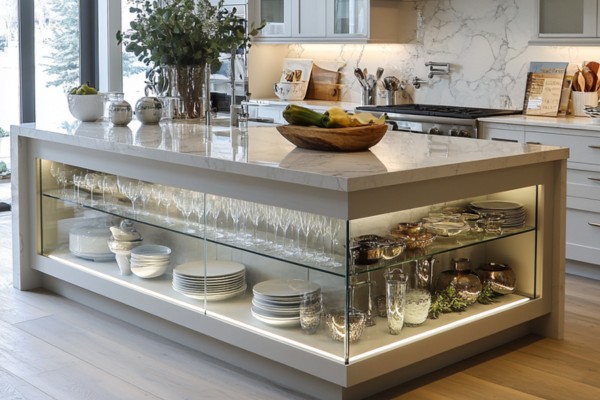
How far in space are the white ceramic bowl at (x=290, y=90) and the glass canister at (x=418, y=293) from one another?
3.93 metres

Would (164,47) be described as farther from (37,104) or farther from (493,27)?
(37,104)

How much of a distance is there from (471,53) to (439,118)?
766 millimetres

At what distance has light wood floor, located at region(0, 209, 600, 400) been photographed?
3459mm

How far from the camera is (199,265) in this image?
3.84 metres

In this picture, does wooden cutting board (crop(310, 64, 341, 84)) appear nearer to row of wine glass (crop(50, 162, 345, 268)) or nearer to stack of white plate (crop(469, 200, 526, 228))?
row of wine glass (crop(50, 162, 345, 268))

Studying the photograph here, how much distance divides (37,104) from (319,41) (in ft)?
8.48

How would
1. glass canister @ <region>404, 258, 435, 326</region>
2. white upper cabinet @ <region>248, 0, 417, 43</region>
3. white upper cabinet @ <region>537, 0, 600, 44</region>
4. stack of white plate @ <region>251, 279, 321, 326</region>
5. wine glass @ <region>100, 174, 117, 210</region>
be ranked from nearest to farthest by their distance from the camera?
1. stack of white plate @ <region>251, 279, 321, 326</region>
2. glass canister @ <region>404, 258, 435, 326</region>
3. wine glass @ <region>100, 174, 117, 210</region>
4. white upper cabinet @ <region>537, 0, 600, 44</region>
5. white upper cabinet @ <region>248, 0, 417, 43</region>

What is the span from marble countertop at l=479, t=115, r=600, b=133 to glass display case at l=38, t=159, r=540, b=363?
1427mm

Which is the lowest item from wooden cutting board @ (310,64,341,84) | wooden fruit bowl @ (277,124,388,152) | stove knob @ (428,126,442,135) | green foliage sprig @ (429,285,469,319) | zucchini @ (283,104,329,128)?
green foliage sprig @ (429,285,469,319)

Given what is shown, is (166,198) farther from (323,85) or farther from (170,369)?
(323,85)

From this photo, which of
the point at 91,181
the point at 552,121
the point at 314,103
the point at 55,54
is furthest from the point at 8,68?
the point at 552,121

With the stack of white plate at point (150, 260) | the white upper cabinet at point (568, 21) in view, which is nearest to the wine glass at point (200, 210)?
the stack of white plate at point (150, 260)

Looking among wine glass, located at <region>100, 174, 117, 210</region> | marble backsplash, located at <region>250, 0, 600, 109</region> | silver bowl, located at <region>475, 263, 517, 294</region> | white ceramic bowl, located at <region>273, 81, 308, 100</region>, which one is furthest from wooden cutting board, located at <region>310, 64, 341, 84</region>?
silver bowl, located at <region>475, 263, 517, 294</region>

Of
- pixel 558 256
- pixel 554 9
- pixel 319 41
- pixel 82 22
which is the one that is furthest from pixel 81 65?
pixel 558 256
